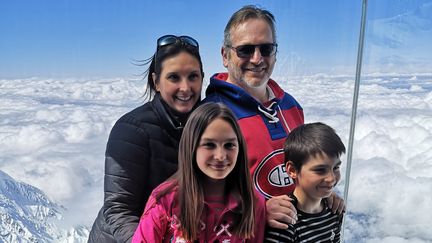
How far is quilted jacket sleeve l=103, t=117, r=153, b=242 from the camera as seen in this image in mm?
1068

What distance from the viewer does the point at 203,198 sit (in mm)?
966

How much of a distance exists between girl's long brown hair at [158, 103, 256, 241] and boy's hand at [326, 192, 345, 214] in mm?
229

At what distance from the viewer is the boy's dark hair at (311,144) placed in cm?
103

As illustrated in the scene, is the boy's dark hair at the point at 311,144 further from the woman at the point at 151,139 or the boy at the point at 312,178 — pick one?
the woman at the point at 151,139

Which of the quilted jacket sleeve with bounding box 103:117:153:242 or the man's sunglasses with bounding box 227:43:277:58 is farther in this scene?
the man's sunglasses with bounding box 227:43:277:58

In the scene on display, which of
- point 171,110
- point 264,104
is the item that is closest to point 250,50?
point 264,104

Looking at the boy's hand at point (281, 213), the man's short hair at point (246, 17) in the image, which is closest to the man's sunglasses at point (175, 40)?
the man's short hair at point (246, 17)

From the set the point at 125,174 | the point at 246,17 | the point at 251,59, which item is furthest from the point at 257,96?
the point at 125,174

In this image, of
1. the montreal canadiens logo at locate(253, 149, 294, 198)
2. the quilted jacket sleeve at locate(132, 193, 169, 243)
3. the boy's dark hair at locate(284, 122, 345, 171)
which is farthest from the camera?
the montreal canadiens logo at locate(253, 149, 294, 198)

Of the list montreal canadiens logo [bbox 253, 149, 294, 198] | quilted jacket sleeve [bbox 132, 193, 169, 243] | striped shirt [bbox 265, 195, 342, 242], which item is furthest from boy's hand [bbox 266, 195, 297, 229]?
quilted jacket sleeve [bbox 132, 193, 169, 243]

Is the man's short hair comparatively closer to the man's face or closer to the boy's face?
the man's face

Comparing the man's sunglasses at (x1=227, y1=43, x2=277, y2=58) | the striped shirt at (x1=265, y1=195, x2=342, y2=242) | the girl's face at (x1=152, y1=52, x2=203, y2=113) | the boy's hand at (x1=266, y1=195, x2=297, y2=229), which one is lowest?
the striped shirt at (x1=265, y1=195, x2=342, y2=242)

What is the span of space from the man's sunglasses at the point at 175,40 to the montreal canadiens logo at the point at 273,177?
366 mm

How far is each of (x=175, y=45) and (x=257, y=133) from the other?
0.32 meters
